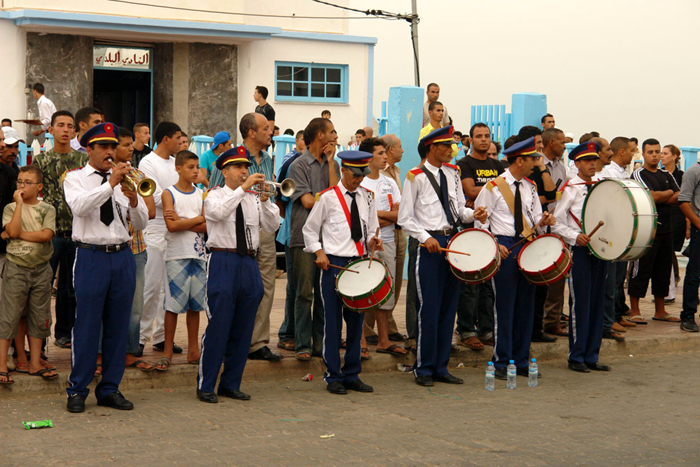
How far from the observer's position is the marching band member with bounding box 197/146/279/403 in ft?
24.8

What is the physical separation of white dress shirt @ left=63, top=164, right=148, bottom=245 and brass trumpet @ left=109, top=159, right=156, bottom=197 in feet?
0.42

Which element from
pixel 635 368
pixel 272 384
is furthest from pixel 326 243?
pixel 635 368

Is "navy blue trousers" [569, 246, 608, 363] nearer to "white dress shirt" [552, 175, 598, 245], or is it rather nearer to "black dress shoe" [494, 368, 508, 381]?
"white dress shirt" [552, 175, 598, 245]

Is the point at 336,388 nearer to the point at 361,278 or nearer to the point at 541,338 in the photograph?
the point at 361,278

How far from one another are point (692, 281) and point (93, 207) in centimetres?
738

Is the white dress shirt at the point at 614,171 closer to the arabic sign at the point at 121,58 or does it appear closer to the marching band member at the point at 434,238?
the marching band member at the point at 434,238

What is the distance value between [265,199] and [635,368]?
4476mm

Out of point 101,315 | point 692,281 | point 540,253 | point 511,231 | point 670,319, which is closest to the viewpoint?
A: point 101,315

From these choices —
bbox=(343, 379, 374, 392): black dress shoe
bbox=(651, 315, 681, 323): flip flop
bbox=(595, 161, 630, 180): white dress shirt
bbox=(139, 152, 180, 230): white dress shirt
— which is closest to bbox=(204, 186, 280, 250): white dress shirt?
bbox=(139, 152, 180, 230): white dress shirt

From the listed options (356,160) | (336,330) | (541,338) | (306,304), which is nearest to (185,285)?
(306,304)

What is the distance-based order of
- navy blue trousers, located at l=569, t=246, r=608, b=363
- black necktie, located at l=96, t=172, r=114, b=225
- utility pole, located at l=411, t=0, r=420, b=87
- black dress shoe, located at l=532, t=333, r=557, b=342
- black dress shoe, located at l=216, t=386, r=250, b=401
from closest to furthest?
1. black necktie, located at l=96, t=172, r=114, b=225
2. black dress shoe, located at l=216, t=386, r=250, b=401
3. navy blue trousers, located at l=569, t=246, r=608, b=363
4. black dress shoe, located at l=532, t=333, r=557, b=342
5. utility pole, located at l=411, t=0, r=420, b=87

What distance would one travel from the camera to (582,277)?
30.6 ft

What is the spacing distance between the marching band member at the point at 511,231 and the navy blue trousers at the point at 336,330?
1518 millimetres

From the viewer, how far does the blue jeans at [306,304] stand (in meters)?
8.79
